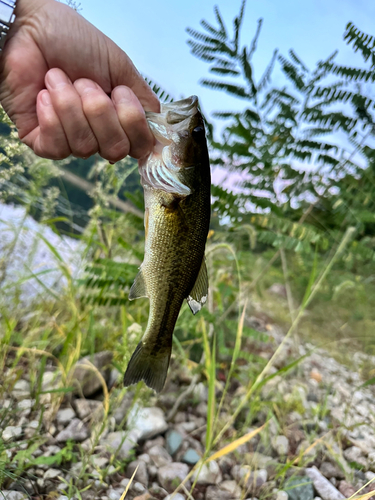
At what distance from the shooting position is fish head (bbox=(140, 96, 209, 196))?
4.03ft

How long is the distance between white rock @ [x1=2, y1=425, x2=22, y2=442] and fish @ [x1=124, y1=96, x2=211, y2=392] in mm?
794

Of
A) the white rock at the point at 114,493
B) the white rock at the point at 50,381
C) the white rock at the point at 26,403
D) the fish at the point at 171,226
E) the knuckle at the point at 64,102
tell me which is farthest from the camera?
the white rock at the point at 50,381

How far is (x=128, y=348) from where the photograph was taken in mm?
1888

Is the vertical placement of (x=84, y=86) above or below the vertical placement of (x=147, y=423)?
above

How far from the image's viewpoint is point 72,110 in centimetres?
111

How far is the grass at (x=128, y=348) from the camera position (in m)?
1.67

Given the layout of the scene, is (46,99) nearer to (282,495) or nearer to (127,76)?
(127,76)

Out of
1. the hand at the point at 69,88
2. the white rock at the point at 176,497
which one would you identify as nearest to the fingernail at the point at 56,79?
the hand at the point at 69,88

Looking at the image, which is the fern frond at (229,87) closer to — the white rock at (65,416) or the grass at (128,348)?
the grass at (128,348)

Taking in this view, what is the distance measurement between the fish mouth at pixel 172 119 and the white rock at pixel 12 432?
1.50m

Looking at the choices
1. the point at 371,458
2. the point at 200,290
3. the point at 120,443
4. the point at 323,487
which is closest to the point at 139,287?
the point at 200,290

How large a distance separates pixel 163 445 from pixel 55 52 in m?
2.05

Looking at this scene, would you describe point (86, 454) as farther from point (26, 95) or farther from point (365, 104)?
point (365, 104)

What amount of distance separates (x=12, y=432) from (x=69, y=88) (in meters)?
1.58
